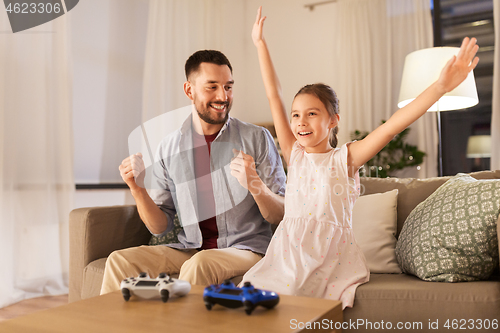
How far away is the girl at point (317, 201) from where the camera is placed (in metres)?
1.12

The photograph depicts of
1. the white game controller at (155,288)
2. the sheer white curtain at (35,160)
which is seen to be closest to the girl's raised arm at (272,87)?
the white game controller at (155,288)

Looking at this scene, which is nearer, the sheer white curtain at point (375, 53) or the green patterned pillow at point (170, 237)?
the green patterned pillow at point (170, 237)

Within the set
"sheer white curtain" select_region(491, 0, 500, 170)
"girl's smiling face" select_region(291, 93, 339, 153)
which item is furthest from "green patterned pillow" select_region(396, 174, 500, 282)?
"sheer white curtain" select_region(491, 0, 500, 170)

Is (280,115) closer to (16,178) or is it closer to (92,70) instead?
(16,178)

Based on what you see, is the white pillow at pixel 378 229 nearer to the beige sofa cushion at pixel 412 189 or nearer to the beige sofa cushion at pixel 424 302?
the beige sofa cushion at pixel 412 189

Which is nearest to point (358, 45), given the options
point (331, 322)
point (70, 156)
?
point (70, 156)

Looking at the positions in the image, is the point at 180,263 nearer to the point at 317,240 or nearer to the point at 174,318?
the point at 317,240

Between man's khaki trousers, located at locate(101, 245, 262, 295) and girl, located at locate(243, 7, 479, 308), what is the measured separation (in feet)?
0.39

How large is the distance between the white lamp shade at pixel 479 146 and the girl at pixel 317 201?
Answer: 107 inches

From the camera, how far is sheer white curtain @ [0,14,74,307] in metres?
2.40

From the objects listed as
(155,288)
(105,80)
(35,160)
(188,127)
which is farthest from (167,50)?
(155,288)

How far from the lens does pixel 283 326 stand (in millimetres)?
680

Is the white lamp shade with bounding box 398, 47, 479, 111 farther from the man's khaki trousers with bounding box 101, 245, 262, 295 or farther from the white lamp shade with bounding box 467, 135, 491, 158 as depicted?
the man's khaki trousers with bounding box 101, 245, 262, 295

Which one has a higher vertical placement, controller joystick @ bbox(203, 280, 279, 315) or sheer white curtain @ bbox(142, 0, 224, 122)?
sheer white curtain @ bbox(142, 0, 224, 122)
